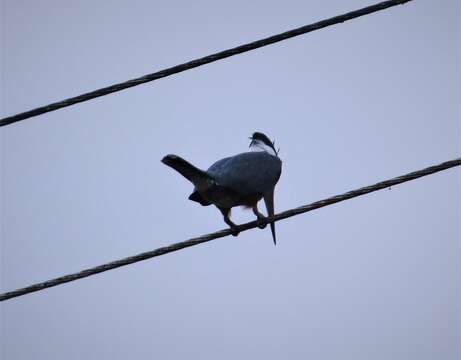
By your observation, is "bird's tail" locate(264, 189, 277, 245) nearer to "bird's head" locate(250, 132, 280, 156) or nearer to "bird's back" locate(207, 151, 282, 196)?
"bird's back" locate(207, 151, 282, 196)

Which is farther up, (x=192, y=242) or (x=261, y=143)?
(x=261, y=143)

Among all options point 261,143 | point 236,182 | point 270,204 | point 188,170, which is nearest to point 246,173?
point 236,182

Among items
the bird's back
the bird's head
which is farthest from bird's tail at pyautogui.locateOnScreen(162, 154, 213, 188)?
the bird's head

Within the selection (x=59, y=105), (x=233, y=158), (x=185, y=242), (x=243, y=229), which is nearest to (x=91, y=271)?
(x=185, y=242)

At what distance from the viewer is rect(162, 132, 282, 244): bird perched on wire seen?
17.2 feet

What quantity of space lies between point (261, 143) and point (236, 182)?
1.87m

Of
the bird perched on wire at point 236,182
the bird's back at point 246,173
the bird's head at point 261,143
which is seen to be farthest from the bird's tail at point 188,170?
the bird's head at point 261,143

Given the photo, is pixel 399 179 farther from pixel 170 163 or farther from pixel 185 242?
pixel 170 163

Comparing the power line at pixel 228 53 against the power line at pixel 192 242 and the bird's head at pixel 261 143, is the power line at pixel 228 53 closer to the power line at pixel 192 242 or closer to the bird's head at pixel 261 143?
the power line at pixel 192 242

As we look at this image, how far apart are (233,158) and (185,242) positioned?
1970 millimetres

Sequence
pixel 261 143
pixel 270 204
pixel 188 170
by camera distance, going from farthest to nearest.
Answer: pixel 261 143 < pixel 270 204 < pixel 188 170

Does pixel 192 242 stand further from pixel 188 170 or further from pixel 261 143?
pixel 261 143

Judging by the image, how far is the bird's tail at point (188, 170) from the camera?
4642mm

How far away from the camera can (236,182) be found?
215 inches
